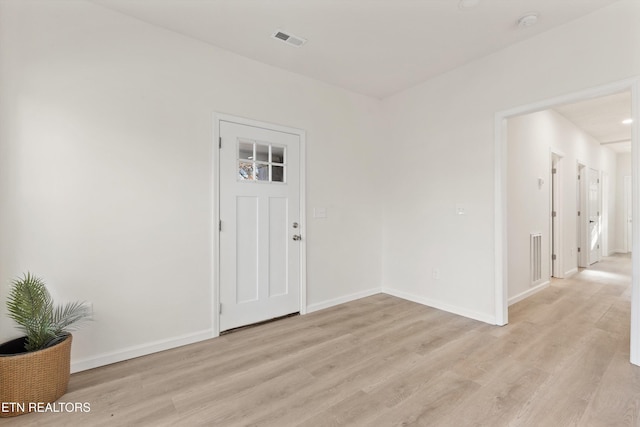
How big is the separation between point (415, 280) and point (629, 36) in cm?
302

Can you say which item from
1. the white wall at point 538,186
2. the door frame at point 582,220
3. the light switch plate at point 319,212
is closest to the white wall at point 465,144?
the white wall at point 538,186

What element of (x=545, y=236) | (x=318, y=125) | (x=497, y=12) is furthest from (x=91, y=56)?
(x=545, y=236)

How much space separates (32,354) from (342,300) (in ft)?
9.62

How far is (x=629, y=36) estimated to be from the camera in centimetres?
224

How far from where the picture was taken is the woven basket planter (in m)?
1.71

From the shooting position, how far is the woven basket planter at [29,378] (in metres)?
1.71

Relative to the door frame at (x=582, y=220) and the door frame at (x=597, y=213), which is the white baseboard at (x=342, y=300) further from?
the door frame at (x=597, y=213)

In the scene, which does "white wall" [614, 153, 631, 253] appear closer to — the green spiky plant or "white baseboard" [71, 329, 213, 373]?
"white baseboard" [71, 329, 213, 373]

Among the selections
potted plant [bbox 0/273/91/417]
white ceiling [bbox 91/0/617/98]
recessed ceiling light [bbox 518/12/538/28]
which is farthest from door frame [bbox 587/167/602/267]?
potted plant [bbox 0/273/91/417]

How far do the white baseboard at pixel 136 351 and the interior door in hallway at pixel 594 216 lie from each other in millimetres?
7518

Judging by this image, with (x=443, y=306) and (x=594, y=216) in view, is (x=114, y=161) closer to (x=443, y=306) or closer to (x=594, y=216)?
(x=443, y=306)

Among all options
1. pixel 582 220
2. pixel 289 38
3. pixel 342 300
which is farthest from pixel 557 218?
pixel 289 38

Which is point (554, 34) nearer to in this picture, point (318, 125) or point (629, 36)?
point (629, 36)

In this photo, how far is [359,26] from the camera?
2.59 meters
